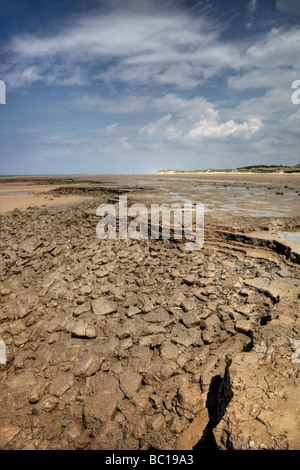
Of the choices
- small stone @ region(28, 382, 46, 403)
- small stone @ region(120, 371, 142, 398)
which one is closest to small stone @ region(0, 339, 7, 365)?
small stone @ region(28, 382, 46, 403)

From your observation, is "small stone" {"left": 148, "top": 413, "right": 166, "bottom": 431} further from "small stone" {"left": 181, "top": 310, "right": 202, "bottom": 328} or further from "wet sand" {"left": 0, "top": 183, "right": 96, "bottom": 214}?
"wet sand" {"left": 0, "top": 183, "right": 96, "bottom": 214}

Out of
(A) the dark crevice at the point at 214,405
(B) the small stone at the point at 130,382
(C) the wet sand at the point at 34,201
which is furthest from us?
(C) the wet sand at the point at 34,201

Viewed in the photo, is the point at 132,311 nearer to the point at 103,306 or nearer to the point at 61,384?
the point at 103,306

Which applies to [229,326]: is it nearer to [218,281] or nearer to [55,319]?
[218,281]

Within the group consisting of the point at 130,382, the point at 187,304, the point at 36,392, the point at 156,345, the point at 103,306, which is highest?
the point at 187,304

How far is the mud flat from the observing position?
245 cm

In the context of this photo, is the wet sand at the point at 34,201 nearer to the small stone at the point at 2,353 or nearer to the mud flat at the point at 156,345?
the mud flat at the point at 156,345

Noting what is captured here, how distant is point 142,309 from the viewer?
14.1 ft

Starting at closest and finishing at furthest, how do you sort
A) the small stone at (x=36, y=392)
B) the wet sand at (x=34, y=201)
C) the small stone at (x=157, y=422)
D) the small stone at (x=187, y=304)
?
the small stone at (x=157, y=422) → the small stone at (x=36, y=392) → the small stone at (x=187, y=304) → the wet sand at (x=34, y=201)

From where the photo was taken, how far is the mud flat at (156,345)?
245 centimetres

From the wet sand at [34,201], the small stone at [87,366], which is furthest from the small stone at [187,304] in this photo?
the wet sand at [34,201]

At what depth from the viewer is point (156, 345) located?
11.6 feet

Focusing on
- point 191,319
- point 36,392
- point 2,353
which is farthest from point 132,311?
point 2,353

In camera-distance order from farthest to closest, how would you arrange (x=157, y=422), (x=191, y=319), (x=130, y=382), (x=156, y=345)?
1. (x=191, y=319)
2. (x=156, y=345)
3. (x=130, y=382)
4. (x=157, y=422)
